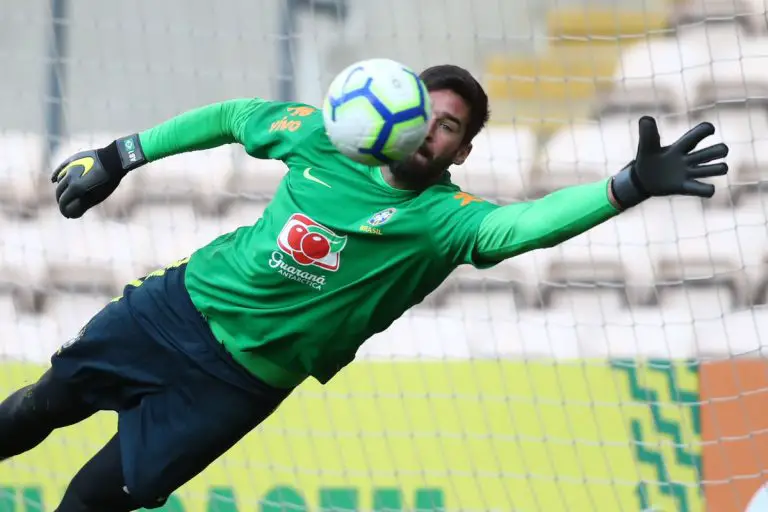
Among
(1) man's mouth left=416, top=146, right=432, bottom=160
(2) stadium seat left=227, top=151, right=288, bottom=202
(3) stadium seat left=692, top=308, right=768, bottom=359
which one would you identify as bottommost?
(3) stadium seat left=692, top=308, right=768, bottom=359

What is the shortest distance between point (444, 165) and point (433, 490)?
240 centimetres

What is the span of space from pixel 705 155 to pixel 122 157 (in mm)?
1550

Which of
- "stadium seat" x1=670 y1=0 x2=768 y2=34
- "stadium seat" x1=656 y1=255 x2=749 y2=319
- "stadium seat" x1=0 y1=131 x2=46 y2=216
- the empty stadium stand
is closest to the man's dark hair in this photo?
the empty stadium stand

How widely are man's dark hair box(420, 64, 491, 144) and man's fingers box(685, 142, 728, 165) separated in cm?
58

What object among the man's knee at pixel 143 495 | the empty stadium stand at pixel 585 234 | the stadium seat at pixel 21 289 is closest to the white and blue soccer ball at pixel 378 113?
the man's knee at pixel 143 495

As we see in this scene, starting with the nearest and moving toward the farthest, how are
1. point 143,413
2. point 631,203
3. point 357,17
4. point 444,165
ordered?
1. point 631,203
2. point 444,165
3. point 143,413
4. point 357,17

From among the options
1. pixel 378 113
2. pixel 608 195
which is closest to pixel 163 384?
pixel 378 113

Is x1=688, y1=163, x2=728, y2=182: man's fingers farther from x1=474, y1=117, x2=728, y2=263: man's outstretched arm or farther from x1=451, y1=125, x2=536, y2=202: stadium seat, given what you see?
x1=451, y1=125, x2=536, y2=202: stadium seat

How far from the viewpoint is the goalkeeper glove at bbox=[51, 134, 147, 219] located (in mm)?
3055

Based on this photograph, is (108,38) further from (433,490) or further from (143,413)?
(143,413)

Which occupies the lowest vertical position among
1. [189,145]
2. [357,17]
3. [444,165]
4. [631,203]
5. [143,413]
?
[143,413]

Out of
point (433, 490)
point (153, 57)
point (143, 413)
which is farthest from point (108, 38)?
point (143, 413)

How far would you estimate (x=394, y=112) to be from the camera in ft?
7.84

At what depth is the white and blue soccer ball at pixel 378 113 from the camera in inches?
94.3
